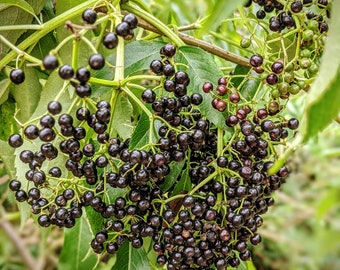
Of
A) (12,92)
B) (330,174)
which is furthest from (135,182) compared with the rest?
(330,174)

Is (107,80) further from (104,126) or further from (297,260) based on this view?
(297,260)

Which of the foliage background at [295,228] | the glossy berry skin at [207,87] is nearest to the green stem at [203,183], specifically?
the glossy berry skin at [207,87]

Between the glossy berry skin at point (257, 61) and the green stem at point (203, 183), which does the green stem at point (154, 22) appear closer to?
the glossy berry skin at point (257, 61)

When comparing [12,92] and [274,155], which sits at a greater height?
[274,155]

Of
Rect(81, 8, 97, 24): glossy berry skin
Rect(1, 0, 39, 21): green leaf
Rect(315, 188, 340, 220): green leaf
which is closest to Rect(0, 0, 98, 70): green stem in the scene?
Rect(1, 0, 39, 21): green leaf

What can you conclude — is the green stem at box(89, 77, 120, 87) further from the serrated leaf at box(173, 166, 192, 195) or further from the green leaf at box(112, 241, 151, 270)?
the green leaf at box(112, 241, 151, 270)

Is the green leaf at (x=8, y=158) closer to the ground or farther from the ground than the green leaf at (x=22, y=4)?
closer to the ground
